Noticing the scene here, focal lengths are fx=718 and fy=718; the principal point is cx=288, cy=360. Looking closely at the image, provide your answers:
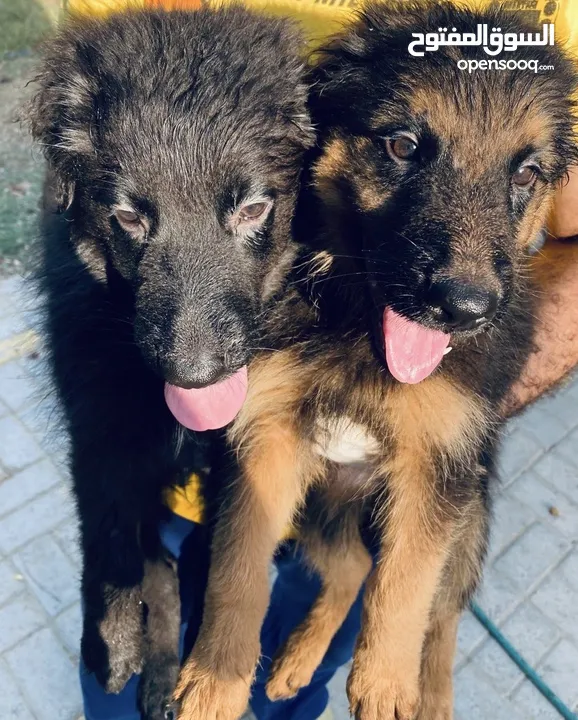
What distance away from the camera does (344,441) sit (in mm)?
2162

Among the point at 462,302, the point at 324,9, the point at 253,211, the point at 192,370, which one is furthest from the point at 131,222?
the point at 324,9

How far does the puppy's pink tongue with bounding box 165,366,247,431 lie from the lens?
1.94m

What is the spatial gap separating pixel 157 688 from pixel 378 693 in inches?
30.9

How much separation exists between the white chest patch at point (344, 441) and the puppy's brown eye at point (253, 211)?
23.8 inches

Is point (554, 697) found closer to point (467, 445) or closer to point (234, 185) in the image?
point (467, 445)

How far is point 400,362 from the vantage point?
6.16ft

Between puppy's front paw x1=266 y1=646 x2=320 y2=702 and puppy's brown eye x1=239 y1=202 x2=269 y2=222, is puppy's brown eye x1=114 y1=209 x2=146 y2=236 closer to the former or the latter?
puppy's brown eye x1=239 y1=202 x2=269 y2=222

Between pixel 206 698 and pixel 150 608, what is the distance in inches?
20.4

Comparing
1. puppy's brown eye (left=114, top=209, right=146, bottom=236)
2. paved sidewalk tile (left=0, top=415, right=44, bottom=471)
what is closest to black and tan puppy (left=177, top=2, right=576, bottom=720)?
puppy's brown eye (left=114, top=209, right=146, bottom=236)

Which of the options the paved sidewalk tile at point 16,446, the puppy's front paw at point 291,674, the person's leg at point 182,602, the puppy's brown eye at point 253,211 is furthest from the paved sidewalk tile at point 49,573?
the puppy's brown eye at point 253,211

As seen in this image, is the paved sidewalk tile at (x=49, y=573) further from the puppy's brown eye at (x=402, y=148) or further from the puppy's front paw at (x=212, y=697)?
the puppy's brown eye at (x=402, y=148)

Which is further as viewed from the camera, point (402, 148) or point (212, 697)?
point (212, 697)

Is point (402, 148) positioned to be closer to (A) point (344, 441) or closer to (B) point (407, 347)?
(B) point (407, 347)

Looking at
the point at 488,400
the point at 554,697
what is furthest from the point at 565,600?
the point at 488,400
